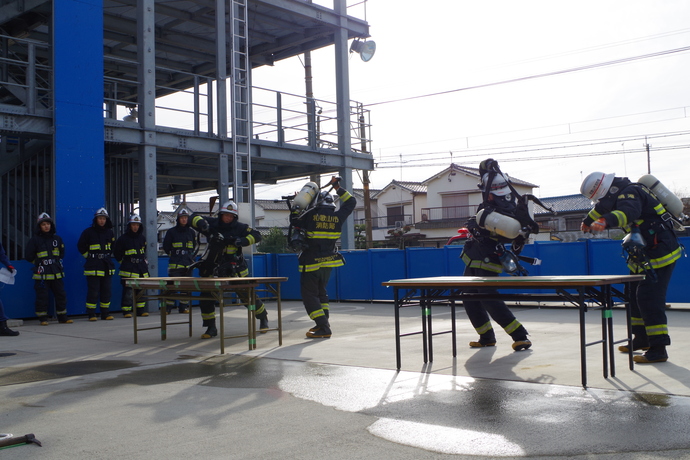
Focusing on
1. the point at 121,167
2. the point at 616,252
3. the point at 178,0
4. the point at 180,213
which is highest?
the point at 178,0

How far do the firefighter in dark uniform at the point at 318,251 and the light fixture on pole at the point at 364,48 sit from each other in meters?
9.41

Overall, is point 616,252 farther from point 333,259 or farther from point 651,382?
point 651,382

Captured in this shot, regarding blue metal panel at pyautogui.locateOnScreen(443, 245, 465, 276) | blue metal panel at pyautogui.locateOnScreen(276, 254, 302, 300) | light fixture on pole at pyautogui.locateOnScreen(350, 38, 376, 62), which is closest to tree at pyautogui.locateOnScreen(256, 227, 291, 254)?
blue metal panel at pyautogui.locateOnScreen(276, 254, 302, 300)

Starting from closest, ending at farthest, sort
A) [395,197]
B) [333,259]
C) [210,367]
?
[210,367], [333,259], [395,197]

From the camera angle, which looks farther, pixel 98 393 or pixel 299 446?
pixel 98 393

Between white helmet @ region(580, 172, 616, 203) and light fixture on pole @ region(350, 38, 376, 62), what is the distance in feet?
39.9

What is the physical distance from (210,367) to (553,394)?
3.58 m

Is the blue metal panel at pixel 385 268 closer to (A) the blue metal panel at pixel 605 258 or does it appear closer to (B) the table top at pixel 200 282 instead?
(A) the blue metal panel at pixel 605 258

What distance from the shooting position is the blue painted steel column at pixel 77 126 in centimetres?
1269

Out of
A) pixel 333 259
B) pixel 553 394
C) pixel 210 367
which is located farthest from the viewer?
pixel 333 259

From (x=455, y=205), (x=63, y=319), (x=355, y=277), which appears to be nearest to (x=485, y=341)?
(x=63, y=319)

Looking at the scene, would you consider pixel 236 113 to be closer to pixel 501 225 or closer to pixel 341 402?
pixel 501 225

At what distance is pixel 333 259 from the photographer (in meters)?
9.38

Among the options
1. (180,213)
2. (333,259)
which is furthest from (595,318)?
(180,213)
